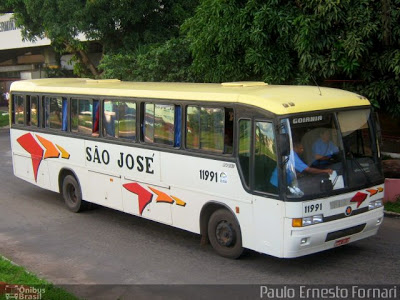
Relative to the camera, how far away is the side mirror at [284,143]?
25.3 ft

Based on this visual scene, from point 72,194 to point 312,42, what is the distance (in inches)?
231

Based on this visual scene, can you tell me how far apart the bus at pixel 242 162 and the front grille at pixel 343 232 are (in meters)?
0.02

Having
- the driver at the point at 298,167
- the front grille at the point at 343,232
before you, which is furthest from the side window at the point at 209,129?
the front grille at the point at 343,232

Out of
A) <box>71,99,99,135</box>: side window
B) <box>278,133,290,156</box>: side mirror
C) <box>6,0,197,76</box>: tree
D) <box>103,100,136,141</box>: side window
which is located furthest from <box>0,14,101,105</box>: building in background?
<box>278,133,290,156</box>: side mirror

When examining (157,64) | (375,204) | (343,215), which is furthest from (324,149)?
(157,64)

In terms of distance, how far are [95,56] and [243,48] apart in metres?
18.4

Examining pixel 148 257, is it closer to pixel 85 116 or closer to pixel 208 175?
pixel 208 175

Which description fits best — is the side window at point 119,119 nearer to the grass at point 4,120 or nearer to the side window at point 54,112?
the side window at point 54,112

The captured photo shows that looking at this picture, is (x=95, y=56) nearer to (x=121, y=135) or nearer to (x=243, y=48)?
(x=243, y=48)

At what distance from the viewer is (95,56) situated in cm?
3031

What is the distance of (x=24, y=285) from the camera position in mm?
7434

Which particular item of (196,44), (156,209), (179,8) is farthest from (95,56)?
(156,209)

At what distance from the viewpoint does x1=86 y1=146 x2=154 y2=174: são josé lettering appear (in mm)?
10047

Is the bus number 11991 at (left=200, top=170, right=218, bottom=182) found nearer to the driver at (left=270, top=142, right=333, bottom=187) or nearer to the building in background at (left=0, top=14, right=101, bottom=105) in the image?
the driver at (left=270, top=142, right=333, bottom=187)
